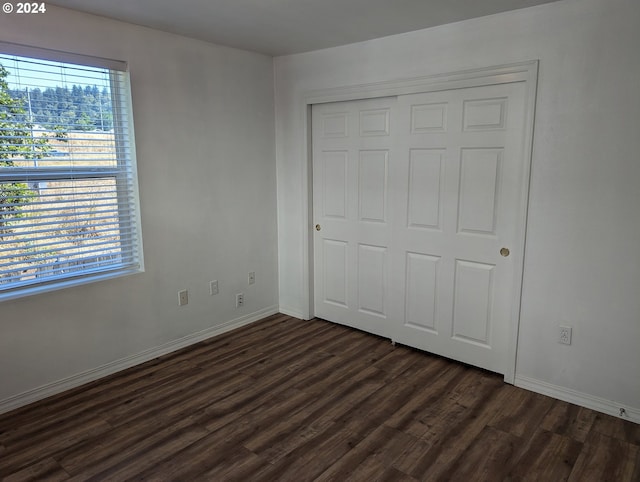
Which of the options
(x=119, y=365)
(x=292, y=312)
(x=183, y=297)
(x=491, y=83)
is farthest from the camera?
(x=292, y=312)

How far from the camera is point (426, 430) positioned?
101 inches

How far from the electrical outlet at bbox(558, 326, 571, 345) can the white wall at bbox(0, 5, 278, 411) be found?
255 centimetres

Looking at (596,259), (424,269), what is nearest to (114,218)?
(424,269)

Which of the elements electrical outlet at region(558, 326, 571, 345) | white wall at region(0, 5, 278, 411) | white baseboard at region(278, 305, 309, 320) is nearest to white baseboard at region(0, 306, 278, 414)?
white wall at region(0, 5, 278, 411)

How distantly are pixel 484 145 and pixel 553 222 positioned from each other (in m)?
0.68

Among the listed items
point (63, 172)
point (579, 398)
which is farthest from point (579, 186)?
point (63, 172)

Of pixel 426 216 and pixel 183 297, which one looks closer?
pixel 426 216

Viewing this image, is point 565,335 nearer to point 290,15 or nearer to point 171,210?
point 290,15

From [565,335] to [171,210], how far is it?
9.54ft

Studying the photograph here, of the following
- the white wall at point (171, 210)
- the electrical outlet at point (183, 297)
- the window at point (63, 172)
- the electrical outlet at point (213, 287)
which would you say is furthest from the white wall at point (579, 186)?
the electrical outlet at point (183, 297)

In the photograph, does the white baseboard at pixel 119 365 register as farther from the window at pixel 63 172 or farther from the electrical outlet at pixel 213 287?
the window at pixel 63 172

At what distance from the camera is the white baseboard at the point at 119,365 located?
2.82 meters

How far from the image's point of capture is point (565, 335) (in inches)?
111

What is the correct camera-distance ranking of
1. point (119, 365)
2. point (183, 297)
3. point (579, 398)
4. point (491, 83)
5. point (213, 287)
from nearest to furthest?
point (579, 398), point (491, 83), point (119, 365), point (183, 297), point (213, 287)
